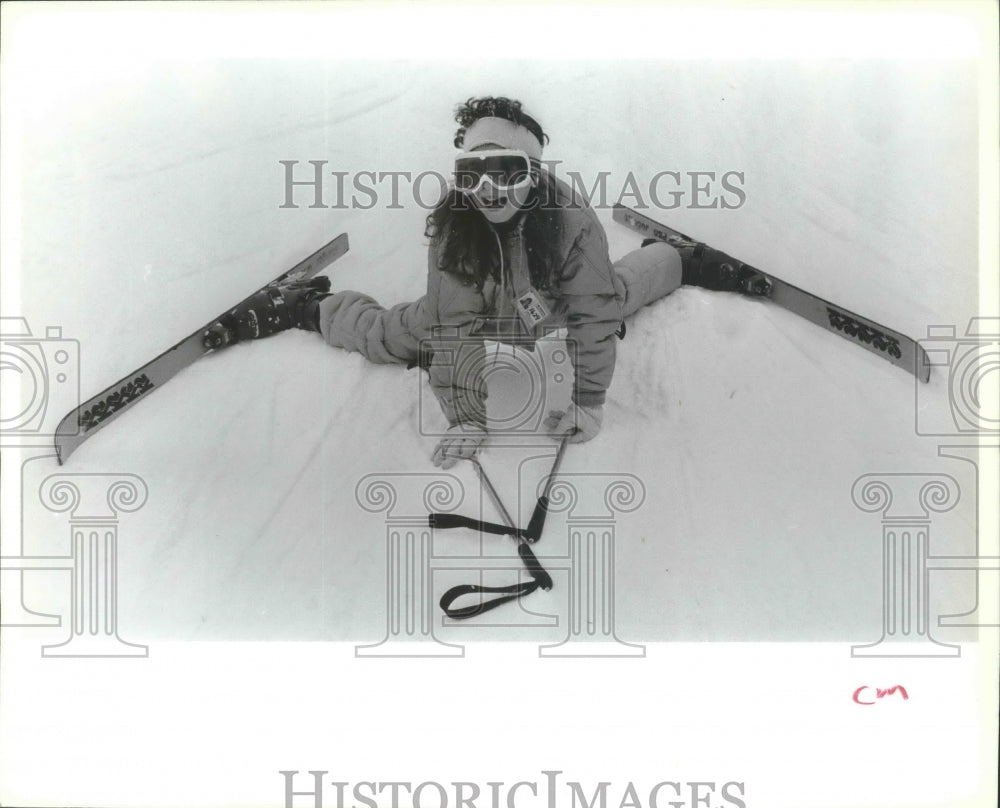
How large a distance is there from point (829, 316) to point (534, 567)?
3.19 feet

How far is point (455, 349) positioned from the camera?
2.29 m

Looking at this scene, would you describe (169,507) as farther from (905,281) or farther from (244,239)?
(905,281)

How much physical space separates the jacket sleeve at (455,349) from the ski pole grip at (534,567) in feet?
1.06

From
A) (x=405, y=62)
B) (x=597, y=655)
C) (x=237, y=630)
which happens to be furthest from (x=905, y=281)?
(x=237, y=630)

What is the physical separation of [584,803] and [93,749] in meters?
1.24

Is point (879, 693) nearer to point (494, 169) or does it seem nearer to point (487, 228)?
point (487, 228)

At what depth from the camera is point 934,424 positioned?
2.35m
